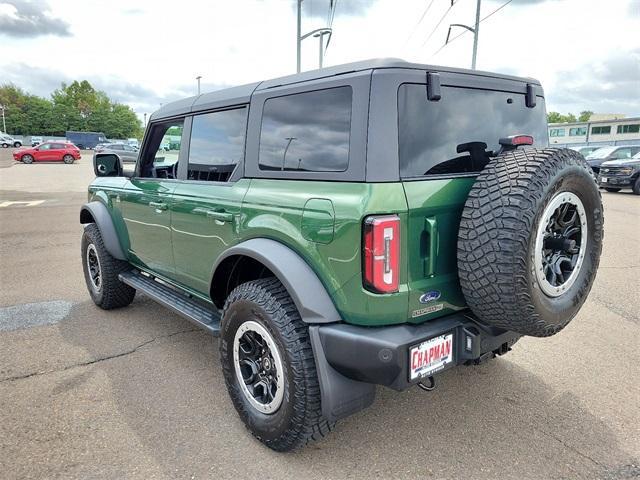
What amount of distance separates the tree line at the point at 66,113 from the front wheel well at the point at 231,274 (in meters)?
97.4

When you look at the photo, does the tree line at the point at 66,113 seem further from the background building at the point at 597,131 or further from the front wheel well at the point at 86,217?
the front wheel well at the point at 86,217

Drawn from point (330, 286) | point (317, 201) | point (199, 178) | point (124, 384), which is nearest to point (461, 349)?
point (330, 286)

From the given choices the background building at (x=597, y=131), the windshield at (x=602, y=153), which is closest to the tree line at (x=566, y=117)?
the background building at (x=597, y=131)

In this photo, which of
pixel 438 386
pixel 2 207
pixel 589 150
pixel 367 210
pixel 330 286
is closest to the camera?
pixel 367 210

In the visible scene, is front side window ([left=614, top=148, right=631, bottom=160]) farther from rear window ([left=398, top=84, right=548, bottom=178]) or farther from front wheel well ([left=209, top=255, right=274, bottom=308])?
front wheel well ([left=209, top=255, right=274, bottom=308])

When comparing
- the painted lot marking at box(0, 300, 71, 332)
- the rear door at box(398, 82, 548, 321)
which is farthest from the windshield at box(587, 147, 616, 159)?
the painted lot marking at box(0, 300, 71, 332)

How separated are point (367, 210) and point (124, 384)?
2.25m

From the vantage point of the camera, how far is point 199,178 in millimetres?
3316

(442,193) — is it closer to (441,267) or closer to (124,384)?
(441,267)

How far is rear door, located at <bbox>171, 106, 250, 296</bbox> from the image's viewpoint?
291 centimetres

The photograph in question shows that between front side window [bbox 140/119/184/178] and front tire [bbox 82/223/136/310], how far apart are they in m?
0.95

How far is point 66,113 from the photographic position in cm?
8744

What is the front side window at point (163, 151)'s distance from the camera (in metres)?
3.68

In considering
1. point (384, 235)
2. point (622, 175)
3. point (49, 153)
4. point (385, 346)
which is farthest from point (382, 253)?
point (49, 153)
